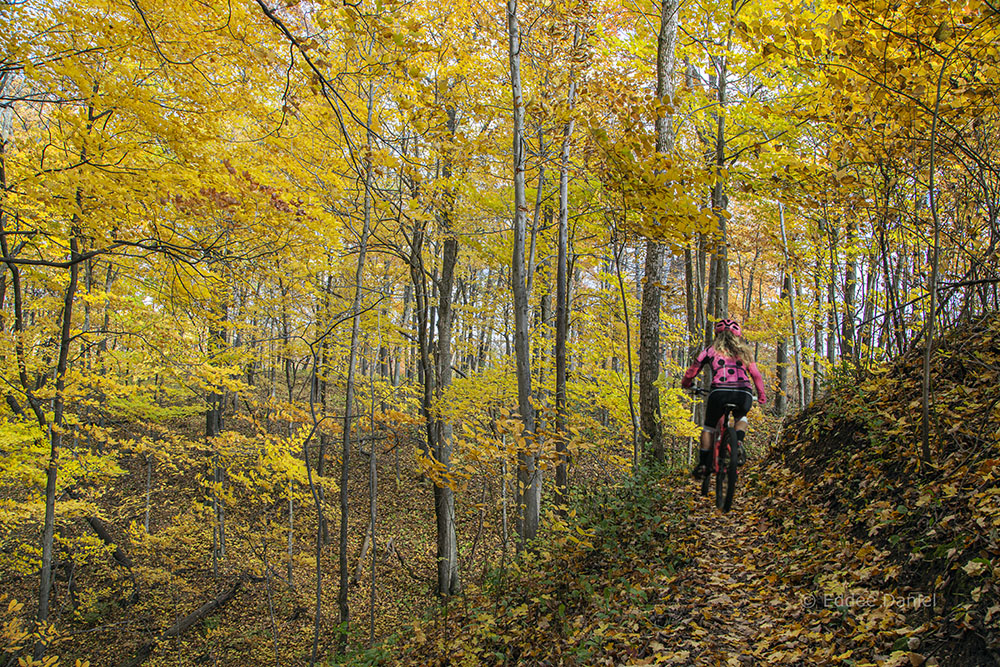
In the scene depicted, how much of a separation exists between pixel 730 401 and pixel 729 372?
31 centimetres

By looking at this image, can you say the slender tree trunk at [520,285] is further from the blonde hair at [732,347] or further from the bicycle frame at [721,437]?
the blonde hair at [732,347]

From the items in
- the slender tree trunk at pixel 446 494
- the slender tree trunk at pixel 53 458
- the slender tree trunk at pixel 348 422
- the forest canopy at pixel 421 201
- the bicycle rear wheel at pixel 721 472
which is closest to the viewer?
the forest canopy at pixel 421 201

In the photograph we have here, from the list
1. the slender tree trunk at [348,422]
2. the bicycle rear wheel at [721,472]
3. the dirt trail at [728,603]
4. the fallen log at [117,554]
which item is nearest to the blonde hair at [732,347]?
the bicycle rear wheel at [721,472]

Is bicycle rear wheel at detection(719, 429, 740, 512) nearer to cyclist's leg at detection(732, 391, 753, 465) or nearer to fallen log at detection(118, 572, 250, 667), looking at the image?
cyclist's leg at detection(732, 391, 753, 465)

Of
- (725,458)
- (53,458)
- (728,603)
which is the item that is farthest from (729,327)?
(53,458)

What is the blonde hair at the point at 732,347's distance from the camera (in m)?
5.36

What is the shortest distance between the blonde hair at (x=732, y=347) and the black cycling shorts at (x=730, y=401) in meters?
0.36

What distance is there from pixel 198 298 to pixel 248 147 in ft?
9.16

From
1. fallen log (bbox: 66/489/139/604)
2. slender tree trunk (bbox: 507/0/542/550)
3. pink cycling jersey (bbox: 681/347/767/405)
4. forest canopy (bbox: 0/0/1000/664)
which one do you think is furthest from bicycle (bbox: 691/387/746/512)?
fallen log (bbox: 66/489/139/604)

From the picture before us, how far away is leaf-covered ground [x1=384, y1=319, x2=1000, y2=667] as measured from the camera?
10.2 feet

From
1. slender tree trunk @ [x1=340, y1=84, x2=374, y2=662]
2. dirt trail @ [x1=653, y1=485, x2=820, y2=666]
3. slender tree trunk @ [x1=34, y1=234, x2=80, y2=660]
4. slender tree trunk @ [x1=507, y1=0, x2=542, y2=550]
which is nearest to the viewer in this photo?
dirt trail @ [x1=653, y1=485, x2=820, y2=666]

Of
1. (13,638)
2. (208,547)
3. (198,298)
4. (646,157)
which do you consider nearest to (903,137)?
(646,157)

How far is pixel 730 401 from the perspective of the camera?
5309mm

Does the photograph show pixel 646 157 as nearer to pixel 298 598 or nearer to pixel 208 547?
pixel 298 598
